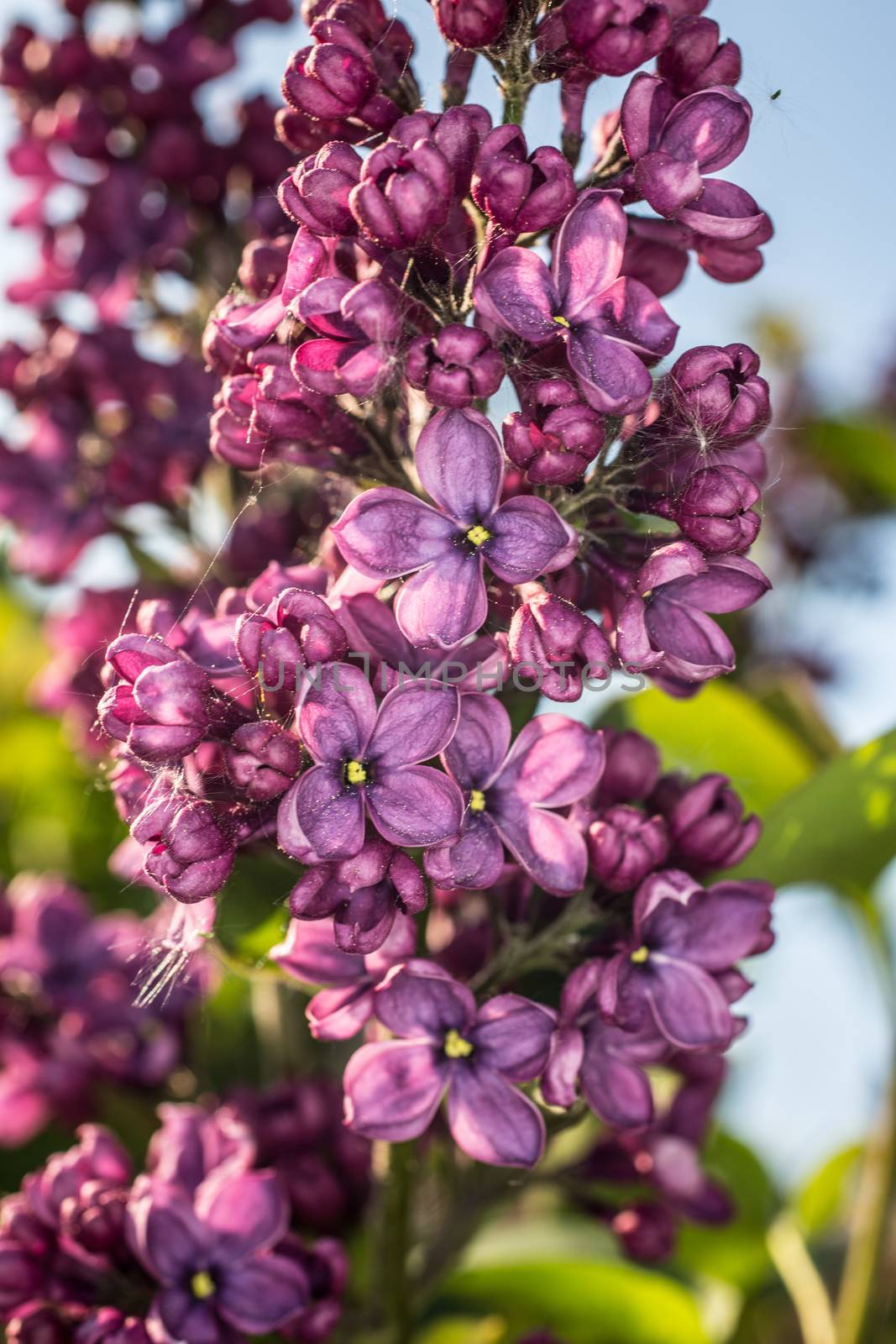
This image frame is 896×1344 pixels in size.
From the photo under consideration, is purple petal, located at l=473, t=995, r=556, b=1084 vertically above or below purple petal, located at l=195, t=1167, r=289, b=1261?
above

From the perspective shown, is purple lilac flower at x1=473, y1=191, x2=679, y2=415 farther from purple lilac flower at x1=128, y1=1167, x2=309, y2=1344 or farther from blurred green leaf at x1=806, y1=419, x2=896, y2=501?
blurred green leaf at x1=806, y1=419, x2=896, y2=501

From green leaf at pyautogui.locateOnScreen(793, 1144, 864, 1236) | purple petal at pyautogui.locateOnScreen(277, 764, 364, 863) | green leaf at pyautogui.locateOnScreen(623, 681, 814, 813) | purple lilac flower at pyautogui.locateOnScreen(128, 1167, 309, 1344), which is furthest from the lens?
green leaf at pyautogui.locateOnScreen(793, 1144, 864, 1236)

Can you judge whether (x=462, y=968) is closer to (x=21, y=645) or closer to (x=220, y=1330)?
(x=220, y=1330)

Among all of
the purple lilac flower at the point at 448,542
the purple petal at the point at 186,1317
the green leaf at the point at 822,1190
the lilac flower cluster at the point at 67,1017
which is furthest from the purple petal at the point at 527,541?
the green leaf at the point at 822,1190

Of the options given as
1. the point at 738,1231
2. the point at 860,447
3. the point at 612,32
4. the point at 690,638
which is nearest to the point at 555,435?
the point at 690,638

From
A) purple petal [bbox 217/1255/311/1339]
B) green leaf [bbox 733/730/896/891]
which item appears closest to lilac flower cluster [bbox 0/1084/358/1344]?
purple petal [bbox 217/1255/311/1339]

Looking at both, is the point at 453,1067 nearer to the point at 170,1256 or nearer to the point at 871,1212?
the point at 170,1256

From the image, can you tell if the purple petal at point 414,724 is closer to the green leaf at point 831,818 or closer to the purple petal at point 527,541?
the purple petal at point 527,541
